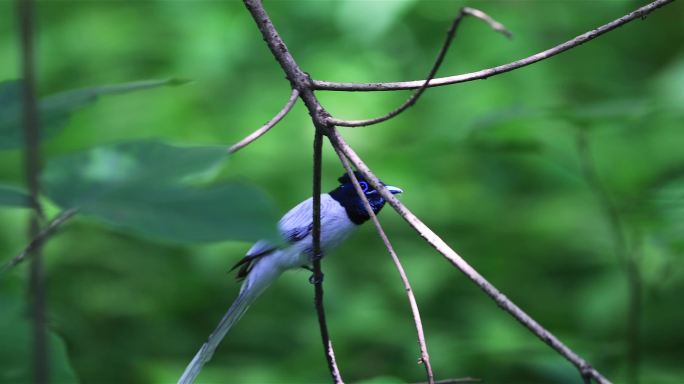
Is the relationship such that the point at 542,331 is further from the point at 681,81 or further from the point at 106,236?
the point at 106,236

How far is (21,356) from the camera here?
113 cm

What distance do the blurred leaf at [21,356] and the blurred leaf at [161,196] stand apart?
0.33 m

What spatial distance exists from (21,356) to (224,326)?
105cm

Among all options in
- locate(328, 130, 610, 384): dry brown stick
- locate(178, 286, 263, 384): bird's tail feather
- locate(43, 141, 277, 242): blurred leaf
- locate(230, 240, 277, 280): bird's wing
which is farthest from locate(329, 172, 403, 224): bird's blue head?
locate(43, 141, 277, 242): blurred leaf

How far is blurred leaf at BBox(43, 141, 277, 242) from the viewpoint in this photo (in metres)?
0.74

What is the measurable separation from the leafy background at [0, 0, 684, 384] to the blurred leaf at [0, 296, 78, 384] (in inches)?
80.9

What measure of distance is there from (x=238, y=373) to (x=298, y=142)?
1.51m

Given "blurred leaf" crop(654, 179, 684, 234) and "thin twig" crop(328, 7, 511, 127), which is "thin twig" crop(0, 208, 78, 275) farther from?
"blurred leaf" crop(654, 179, 684, 234)

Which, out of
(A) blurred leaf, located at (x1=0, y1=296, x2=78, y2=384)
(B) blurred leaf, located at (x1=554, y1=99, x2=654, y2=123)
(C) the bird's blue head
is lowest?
(A) blurred leaf, located at (x1=0, y1=296, x2=78, y2=384)

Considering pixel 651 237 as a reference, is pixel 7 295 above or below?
below

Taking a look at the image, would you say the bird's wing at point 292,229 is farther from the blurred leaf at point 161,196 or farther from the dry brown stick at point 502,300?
the blurred leaf at point 161,196

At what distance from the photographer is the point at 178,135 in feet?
14.0

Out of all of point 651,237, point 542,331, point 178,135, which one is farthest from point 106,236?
point 542,331

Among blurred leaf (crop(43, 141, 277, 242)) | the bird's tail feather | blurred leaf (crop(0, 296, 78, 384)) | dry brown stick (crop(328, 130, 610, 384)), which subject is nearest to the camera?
blurred leaf (crop(43, 141, 277, 242))
